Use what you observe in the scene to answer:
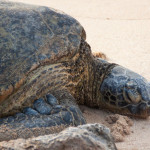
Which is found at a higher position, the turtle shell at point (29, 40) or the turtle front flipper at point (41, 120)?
the turtle shell at point (29, 40)

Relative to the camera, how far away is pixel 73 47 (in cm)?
259

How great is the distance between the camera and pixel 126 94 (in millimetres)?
2752

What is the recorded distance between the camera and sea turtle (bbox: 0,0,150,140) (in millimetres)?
2174

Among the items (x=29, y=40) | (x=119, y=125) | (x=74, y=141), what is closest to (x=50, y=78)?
(x=29, y=40)

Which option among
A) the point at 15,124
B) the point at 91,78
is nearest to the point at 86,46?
the point at 91,78

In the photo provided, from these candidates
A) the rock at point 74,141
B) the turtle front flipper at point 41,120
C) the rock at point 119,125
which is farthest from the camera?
the rock at point 119,125

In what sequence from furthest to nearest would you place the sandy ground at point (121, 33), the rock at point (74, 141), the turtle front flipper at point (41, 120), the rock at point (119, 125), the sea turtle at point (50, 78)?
the sandy ground at point (121, 33) < the rock at point (119, 125) < the sea turtle at point (50, 78) < the turtle front flipper at point (41, 120) < the rock at point (74, 141)

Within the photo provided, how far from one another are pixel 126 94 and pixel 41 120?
37.6 inches

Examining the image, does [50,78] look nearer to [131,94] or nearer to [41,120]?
[41,120]

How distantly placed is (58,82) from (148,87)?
89cm

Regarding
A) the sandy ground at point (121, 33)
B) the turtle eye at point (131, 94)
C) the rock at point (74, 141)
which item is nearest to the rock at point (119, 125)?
the sandy ground at point (121, 33)

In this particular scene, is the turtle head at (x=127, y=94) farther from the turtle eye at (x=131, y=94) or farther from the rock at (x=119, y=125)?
the rock at (x=119, y=125)

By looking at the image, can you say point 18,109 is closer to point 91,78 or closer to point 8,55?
point 8,55

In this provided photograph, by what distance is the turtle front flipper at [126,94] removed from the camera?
9.00 ft
